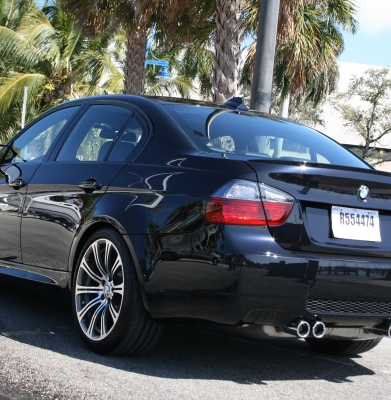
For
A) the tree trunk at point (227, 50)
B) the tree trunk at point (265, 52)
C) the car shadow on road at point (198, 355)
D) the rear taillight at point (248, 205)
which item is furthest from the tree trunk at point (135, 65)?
the rear taillight at point (248, 205)

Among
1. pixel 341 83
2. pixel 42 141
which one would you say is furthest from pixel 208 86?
pixel 42 141

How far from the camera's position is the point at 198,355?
4.51m

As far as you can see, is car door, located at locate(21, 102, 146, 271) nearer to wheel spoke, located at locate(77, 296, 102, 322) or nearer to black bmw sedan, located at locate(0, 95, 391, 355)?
black bmw sedan, located at locate(0, 95, 391, 355)

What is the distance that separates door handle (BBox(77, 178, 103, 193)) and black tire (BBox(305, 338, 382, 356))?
179 cm

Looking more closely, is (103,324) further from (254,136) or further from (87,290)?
(254,136)

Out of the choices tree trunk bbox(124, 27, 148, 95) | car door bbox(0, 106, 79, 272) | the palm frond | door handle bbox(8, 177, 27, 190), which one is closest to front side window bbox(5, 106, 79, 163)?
car door bbox(0, 106, 79, 272)

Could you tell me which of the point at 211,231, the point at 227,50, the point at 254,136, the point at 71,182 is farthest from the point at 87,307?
the point at 227,50

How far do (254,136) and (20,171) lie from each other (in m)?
1.79

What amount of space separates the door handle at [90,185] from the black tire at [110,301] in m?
0.29

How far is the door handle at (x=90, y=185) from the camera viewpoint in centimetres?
442

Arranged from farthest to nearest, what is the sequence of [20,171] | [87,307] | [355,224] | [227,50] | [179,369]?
[227,50]
[20,171]
[87,307]
[179,369]
[355,224]

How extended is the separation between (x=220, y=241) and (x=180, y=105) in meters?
1.39

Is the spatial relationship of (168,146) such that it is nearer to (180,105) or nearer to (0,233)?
(180,105)

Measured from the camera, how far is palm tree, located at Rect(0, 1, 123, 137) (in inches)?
1025
